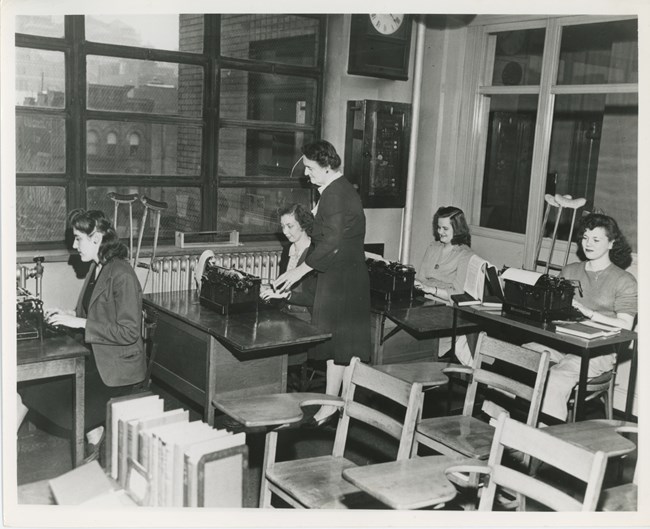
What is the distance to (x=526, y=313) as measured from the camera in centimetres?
377

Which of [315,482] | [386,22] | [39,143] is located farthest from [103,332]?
[386,22]

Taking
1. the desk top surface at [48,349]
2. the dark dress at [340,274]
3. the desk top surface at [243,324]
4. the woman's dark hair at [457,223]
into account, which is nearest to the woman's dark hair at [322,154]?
the dark dress at [340,274]

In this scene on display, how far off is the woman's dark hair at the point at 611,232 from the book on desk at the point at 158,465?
2582 mm

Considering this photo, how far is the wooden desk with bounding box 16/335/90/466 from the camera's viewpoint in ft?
9.41

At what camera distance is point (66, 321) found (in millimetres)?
3146

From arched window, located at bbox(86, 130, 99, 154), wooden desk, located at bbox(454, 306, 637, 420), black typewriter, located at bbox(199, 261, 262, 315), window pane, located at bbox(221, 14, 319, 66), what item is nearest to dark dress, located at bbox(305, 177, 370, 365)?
black typewriter, located at bbox(199, 261, 262, 315)

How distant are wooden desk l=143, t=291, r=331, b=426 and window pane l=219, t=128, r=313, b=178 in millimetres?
1613

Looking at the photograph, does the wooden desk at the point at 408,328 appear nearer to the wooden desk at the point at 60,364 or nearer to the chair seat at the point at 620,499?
the chair seat at the point at 620,499

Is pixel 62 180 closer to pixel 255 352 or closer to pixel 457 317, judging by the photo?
pixel 255 352

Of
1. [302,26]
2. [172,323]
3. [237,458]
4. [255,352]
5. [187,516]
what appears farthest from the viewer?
[302,26]

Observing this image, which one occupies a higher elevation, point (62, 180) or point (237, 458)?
point (62, 180)

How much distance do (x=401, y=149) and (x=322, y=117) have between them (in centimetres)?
68

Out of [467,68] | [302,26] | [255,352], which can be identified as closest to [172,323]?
[255,352]

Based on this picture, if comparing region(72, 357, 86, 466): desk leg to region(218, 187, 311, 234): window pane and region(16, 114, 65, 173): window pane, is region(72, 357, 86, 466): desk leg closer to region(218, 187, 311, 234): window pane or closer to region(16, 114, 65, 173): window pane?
region(16, 114, 65, 173): window pane
